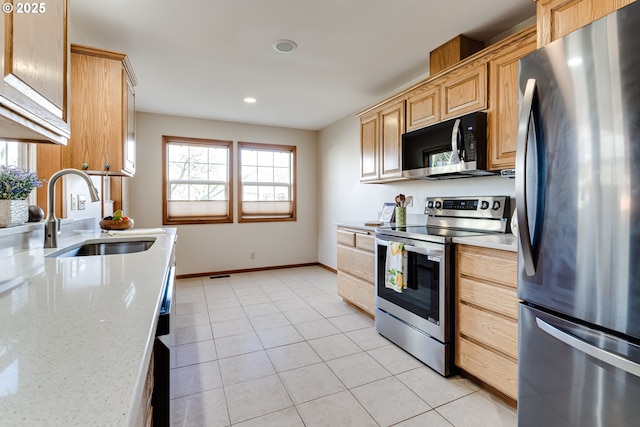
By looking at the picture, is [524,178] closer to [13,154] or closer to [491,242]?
[491,242]

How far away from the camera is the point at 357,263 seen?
311 centimetres

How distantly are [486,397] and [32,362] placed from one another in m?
2.15

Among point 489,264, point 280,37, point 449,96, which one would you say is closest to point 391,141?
point 449,96

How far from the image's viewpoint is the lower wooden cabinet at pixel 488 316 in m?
1.65

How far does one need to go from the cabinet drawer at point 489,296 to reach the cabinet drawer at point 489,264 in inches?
1.6

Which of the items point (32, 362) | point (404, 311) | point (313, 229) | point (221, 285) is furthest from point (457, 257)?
point (313, 229)

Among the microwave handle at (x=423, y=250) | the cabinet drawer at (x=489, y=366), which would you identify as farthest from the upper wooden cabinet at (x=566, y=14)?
the cabinet drawer at (x=489, y=366)

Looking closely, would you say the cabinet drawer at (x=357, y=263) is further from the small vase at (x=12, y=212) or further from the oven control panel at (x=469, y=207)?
the small vase at (x=12, y=212)

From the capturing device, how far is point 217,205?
15.9ft

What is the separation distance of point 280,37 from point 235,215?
122 inches

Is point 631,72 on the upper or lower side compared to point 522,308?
upper

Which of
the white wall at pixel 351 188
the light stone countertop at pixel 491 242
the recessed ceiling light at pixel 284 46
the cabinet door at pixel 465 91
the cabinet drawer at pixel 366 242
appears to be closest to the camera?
the light stone countertop at pixel 491 242

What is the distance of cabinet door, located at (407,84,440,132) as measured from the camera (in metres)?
2.50

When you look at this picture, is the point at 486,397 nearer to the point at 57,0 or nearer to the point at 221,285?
the point at 57,0
